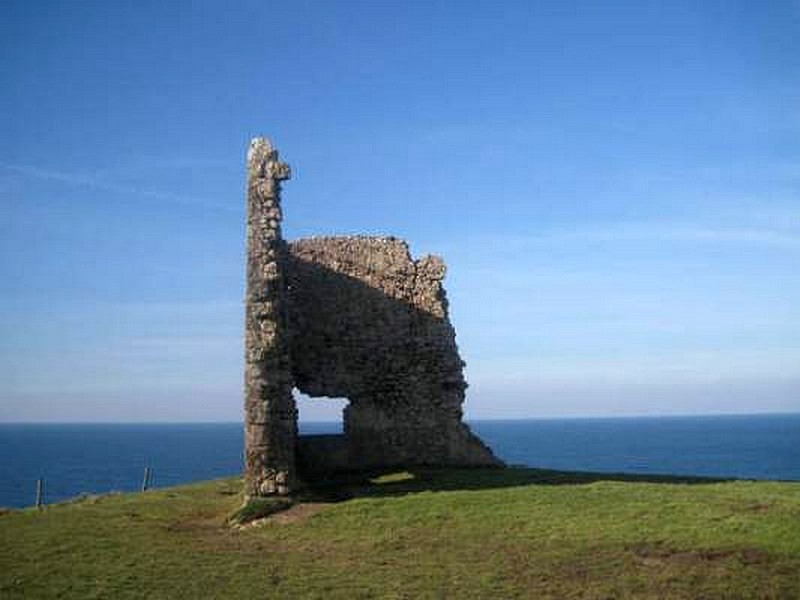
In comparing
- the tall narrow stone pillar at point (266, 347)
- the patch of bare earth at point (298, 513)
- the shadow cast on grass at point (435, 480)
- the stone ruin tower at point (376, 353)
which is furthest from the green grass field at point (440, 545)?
the stone ruin tower at point (376, 353)

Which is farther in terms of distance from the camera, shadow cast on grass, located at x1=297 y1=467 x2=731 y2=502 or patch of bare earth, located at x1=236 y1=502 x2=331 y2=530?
shadow cast on grass, located at x1=297 y1=467 x2=731 y2=502

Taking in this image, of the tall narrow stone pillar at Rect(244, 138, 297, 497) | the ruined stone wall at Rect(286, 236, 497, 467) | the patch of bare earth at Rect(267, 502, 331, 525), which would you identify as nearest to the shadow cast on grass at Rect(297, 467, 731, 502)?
the patch of bare earth at Rect(267, 502, 331, 525)

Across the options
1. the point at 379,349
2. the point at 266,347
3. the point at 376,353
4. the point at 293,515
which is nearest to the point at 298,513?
the point at 293,515

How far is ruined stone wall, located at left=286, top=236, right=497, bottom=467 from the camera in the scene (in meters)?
29.6

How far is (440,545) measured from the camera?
1812 centimetres

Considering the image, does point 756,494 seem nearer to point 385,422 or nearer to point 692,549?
point 692,549

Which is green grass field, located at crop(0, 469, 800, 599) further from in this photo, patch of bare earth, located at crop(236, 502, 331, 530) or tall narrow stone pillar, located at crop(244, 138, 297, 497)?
tall narrow stone pillar, located at crop(244, 138, 297, 497)

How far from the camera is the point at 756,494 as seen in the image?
21578 mm

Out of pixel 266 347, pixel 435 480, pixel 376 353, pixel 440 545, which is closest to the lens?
pixel 440 545

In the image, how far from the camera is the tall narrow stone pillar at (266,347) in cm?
2322

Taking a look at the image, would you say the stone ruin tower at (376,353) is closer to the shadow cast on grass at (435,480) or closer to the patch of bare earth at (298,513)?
the shadow cast on grass at (435,480)

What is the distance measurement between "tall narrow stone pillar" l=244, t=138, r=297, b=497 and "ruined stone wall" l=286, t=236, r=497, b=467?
5.37 m

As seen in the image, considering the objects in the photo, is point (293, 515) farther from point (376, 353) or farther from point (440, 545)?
point (376, 353)

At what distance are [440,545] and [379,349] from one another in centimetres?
1239
